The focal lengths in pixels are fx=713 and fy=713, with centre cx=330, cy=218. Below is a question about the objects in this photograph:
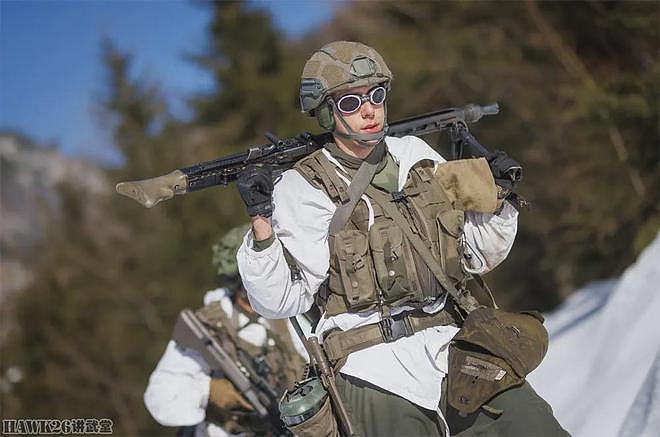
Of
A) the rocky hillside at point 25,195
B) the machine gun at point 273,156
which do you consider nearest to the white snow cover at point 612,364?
the machine gun at point 273,156

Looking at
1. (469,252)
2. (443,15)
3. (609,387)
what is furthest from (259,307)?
(443,15)

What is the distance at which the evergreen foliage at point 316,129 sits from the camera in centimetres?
776

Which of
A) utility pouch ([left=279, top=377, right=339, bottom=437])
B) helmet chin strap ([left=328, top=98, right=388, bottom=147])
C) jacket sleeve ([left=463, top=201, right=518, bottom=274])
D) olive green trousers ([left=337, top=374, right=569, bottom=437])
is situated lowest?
olive green trousers ([left=337, top=374, right=569, bottom=437])

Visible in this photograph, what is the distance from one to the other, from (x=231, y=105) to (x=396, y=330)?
13.6m

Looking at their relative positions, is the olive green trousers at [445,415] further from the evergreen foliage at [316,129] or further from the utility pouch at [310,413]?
the evergreen foliage at [316,129]

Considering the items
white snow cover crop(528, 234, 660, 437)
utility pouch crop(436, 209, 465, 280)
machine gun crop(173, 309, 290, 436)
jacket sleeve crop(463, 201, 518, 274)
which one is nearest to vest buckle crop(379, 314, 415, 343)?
utility pouch crop(436, 209, 465, 280)

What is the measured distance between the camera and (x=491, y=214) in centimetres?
295

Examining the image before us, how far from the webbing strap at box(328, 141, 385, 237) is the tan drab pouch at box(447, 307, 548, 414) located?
24.3 inches

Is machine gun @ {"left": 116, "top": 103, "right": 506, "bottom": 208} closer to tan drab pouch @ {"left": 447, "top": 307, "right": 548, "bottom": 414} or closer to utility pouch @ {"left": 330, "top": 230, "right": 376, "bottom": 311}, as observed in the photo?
utility pouch @ {"left": 330, "top": 230, "right": 376, "bottom": 311}

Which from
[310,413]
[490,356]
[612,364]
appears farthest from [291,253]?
[612,364]

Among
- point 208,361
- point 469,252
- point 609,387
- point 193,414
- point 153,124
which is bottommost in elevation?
point 609,387

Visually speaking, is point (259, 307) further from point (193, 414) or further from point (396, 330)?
point (193, 414)

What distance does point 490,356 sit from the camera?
262 cm

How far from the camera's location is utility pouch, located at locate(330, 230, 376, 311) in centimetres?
274
